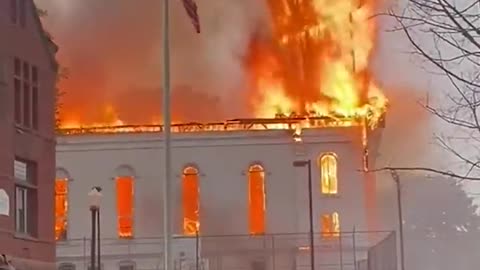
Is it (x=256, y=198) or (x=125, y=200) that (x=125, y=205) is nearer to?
(x=125, y=200)

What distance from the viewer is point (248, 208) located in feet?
187

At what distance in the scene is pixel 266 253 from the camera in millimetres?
53531

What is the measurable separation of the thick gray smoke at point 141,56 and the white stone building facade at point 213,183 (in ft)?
17.3

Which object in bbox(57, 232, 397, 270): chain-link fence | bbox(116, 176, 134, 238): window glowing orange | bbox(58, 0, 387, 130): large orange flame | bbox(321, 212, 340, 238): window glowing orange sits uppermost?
bbox(58, 0, 387, 130): large orange flame

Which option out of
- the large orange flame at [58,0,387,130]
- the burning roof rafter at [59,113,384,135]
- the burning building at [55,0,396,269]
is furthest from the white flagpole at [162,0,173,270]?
the large orange flame at [58,0,387,130]

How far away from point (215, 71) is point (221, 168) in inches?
406

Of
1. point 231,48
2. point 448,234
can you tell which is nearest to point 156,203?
point 231,48

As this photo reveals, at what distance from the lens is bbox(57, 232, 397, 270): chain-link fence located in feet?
172

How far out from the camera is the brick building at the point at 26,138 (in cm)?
3114

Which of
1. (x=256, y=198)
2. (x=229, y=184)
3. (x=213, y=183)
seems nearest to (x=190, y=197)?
(x=213, y=183)

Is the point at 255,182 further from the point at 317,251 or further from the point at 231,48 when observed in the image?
the point at 231,48

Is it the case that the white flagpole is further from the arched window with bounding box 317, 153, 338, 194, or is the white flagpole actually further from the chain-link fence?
the arched window with bounding box 317, 153, 338, 194

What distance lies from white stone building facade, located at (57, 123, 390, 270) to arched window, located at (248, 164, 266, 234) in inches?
7.9

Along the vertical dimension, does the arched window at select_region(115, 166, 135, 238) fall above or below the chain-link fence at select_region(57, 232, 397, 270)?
above
